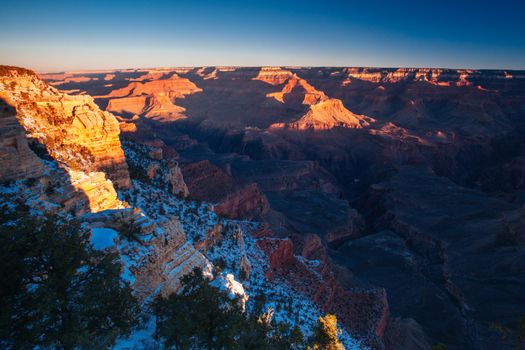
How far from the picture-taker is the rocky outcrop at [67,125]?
18.4 m

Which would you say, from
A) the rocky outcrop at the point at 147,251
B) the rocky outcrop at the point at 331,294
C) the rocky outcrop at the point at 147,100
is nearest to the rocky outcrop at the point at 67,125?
the rocky outcrop at the point at 147,251

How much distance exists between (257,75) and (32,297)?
194992mm

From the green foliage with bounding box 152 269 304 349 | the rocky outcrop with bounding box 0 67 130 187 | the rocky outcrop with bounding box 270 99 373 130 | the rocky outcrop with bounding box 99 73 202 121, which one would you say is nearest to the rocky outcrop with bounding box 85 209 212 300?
the green foliage with bounding box 152 269 304 349

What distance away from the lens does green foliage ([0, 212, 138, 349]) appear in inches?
284

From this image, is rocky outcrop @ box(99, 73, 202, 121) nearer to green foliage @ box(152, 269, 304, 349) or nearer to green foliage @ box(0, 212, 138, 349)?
green foliage @ box(152, 269, 304, 349)

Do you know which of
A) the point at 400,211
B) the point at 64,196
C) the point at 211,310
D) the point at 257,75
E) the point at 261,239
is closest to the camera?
the point at 211,310

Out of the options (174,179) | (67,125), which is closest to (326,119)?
(174,179)

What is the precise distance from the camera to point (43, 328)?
24.9ft

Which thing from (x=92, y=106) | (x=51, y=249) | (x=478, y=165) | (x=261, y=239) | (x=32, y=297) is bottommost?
(x=478, y=165)

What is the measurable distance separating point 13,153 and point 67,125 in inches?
286

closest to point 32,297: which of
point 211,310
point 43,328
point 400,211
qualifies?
point 43,328

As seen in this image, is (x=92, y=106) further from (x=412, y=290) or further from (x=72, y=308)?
(x=412, y=290)

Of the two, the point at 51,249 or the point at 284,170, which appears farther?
the point at 284,170

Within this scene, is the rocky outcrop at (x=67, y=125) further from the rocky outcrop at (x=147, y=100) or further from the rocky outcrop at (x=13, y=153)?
the rocky outcrop at (x=147, y=100)
